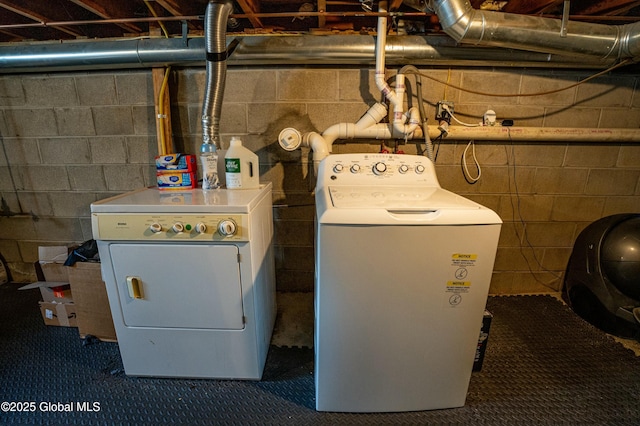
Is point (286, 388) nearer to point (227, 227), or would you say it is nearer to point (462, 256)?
point (227, 227)

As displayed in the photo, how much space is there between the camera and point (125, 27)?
1.68m

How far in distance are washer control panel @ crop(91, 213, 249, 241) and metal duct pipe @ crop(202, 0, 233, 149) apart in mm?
618

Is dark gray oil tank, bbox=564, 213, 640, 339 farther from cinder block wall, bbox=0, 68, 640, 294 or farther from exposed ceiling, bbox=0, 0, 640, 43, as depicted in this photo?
exposed ceiling, bbox=0, 0, 640, 43

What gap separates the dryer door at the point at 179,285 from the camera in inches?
43.9

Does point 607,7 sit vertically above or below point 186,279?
above

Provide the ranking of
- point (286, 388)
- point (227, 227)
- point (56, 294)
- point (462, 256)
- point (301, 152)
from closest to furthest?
point (462, 256)
point (227, 227)
point (286, 388)
point (56, 294)
point (301, 152)

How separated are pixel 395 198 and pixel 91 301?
1.68 meters

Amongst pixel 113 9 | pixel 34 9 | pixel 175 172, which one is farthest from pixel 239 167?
pixel 34 9

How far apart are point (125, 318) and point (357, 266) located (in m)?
1.07

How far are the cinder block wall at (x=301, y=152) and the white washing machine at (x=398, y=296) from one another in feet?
2.61

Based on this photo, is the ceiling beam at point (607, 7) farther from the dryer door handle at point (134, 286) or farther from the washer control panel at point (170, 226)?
the dryer door handle at point (134, 286)

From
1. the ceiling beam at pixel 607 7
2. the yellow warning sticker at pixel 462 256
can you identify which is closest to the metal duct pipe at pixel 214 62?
the yellow warning sticker at pixel 462 256

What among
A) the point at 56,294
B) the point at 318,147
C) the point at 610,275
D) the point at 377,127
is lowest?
the point at 56,294

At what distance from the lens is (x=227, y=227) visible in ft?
3.49
